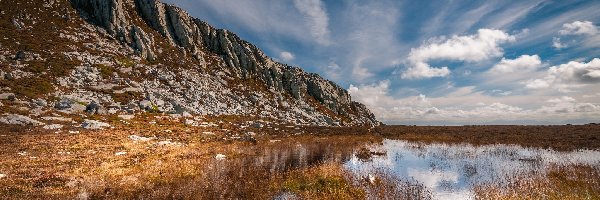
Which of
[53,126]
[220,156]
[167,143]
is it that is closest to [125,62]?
[53,126]

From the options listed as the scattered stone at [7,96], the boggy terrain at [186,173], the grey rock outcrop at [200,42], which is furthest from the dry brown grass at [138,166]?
the grey rock outcrop at [200,42]

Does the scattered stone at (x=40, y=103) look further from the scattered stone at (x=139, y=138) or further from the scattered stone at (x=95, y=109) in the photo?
the scattered stone at (x=139, y=138)

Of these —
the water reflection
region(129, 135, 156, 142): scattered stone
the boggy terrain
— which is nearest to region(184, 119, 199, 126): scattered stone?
region(129, 135, 156, 142): scattered stone

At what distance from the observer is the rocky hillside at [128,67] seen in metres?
50.1

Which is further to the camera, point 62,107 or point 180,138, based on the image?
point 62,107

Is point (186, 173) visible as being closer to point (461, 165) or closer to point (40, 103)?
point (461, 165)

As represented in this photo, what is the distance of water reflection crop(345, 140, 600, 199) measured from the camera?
64.1ft

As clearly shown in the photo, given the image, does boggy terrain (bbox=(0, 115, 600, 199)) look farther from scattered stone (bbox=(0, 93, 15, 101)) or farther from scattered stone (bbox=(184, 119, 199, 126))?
scattered stone (bbox=(184, 119, 199, 126))

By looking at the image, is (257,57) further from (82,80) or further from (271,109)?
(82,80)

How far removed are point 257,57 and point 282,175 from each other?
9946 centimetres

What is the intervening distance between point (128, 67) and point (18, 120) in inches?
1390

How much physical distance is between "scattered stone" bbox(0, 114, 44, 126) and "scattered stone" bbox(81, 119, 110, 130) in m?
4.06

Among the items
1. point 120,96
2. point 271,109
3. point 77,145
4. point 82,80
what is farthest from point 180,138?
point 271,109

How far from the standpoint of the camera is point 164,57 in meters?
83.8
